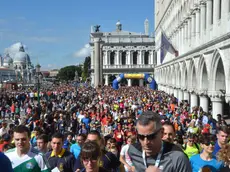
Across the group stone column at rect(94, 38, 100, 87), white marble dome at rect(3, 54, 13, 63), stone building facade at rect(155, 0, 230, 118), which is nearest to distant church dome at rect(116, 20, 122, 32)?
stone column at rect(94, 38, 100, 87)

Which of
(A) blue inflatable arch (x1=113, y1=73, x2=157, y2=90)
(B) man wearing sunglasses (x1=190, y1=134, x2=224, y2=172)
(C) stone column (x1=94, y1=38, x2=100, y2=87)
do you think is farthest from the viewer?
(C) stone column (x1=94, y1=38, x2=100, y2=87)

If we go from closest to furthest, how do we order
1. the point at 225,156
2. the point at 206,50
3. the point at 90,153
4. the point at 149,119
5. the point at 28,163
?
the point at 149,119 → the point at 90,153 → the point at 28,163 → the point at 225,156 → the point at 206,50

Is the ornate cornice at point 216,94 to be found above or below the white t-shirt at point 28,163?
above

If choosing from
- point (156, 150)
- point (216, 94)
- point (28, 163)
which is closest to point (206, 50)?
point (216, 94)

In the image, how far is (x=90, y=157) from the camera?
13.3 feet

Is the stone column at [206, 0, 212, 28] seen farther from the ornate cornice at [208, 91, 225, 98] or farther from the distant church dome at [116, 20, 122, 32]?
the distant church dome at [116, 20, 122, 32]

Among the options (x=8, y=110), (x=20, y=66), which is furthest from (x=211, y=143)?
(x=20, y=66)

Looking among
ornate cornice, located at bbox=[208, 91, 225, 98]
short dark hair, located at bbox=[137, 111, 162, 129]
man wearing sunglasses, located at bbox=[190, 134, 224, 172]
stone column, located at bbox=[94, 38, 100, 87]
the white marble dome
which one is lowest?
man wearing sunglasses, located at bbox=[190, 134, 224, 172]

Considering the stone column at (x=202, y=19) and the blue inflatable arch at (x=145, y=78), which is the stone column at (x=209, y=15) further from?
the blue inflatable arch at (x=145, y=78)

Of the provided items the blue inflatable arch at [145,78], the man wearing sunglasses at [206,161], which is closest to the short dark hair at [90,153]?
the man wearing sunglasses at [206,161]

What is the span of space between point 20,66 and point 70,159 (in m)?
184

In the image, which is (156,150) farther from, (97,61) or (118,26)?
(118,26)

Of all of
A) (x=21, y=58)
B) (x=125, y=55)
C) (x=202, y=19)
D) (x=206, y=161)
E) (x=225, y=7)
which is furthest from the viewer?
(x=21, y=58)

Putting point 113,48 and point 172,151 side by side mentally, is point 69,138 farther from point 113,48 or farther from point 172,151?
point 113,48
